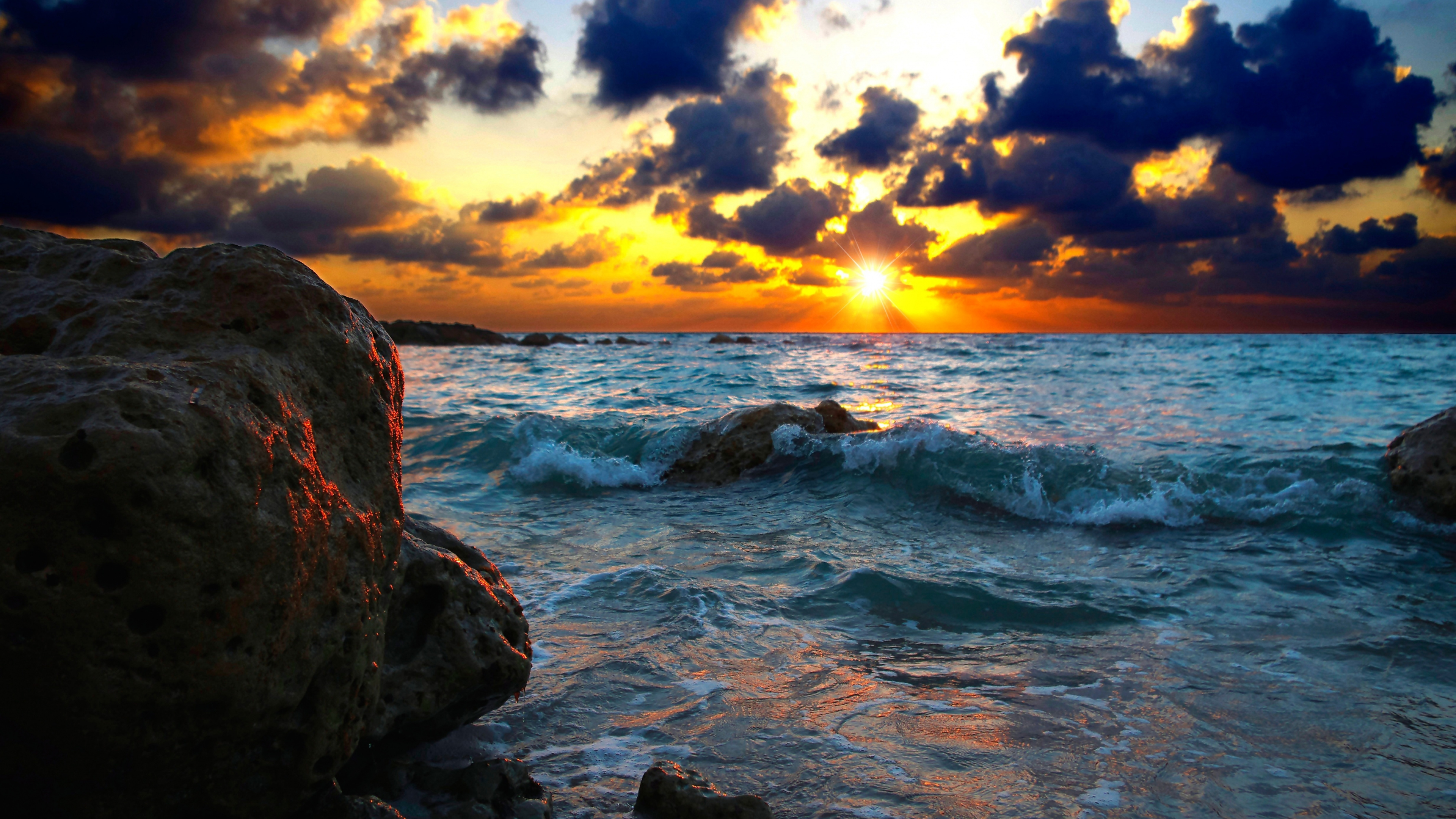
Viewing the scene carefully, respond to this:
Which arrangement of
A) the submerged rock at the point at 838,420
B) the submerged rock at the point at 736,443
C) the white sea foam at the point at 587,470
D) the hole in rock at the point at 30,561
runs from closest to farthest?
the hole in rock at the point at 30,561 → the white sea foam at the point at 587,470 → the submerged rock at the point at 736,443 → the submerged rock at the point at 838,420

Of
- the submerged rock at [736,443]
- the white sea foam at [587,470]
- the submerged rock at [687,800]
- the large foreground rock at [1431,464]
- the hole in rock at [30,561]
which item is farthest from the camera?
the submerged rock at [736,443]

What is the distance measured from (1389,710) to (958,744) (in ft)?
7.18

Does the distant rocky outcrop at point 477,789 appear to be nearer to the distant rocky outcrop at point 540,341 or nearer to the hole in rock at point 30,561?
the hole in rock at point 30,561

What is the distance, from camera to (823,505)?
24.9 feet

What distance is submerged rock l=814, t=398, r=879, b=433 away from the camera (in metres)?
9.93

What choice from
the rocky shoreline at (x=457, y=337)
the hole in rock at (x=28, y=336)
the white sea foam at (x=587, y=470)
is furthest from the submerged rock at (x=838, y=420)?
the rocky shoreline at (x=457, y=337)

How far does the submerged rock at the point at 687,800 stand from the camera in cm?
233

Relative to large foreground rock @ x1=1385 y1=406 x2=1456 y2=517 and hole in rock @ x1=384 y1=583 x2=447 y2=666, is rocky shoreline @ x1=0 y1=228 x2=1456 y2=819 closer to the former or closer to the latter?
hole in rock @ x1=384 y1=583 x2=447 y2=666

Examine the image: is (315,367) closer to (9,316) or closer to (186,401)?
(186,401)

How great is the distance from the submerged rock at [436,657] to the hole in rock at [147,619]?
0.77m

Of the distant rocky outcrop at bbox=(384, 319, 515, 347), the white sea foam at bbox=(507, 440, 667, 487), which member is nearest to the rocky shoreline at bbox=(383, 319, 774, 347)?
the distant rocky outcrop at bbox=(384, 319, 515, 347)

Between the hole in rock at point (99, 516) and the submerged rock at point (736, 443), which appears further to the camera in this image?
the submerged rock at point (736, 443)

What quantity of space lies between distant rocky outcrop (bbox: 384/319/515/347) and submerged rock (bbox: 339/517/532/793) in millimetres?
45841

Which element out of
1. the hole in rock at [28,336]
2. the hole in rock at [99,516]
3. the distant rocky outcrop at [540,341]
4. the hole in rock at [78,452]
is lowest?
the hole in rock at [99,516]
